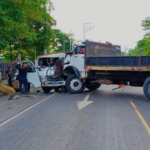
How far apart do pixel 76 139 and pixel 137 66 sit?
687 centimetres

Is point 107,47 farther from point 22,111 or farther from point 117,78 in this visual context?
point 22,111

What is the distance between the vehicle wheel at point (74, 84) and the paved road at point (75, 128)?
4.35 m

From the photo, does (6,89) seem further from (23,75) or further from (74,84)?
(74,84)

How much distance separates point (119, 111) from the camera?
29.5 feet

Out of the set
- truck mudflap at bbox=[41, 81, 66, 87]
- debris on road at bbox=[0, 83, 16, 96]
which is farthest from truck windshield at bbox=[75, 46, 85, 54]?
debris on road at bbox=[0, 83, 16, 96]

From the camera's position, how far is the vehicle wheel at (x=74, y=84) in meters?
14.2

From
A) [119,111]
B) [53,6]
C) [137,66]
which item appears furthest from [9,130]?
[53,6]

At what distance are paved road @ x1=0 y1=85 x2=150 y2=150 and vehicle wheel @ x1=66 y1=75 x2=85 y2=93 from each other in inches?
171

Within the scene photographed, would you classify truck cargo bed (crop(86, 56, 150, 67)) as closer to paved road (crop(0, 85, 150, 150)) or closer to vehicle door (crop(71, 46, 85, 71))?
vehicle door (crop(71, 46, 85, 71))

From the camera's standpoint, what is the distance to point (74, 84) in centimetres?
1424

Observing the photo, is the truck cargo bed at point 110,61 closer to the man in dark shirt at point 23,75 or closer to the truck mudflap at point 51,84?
the truck mudflap at point 51,84

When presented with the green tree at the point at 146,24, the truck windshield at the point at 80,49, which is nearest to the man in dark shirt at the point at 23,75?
the truck windshield at the point at 80,49

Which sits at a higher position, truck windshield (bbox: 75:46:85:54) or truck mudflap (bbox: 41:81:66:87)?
truck windshield (bbox: 75:46:85:54)

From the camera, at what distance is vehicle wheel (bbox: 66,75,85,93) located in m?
14.2
